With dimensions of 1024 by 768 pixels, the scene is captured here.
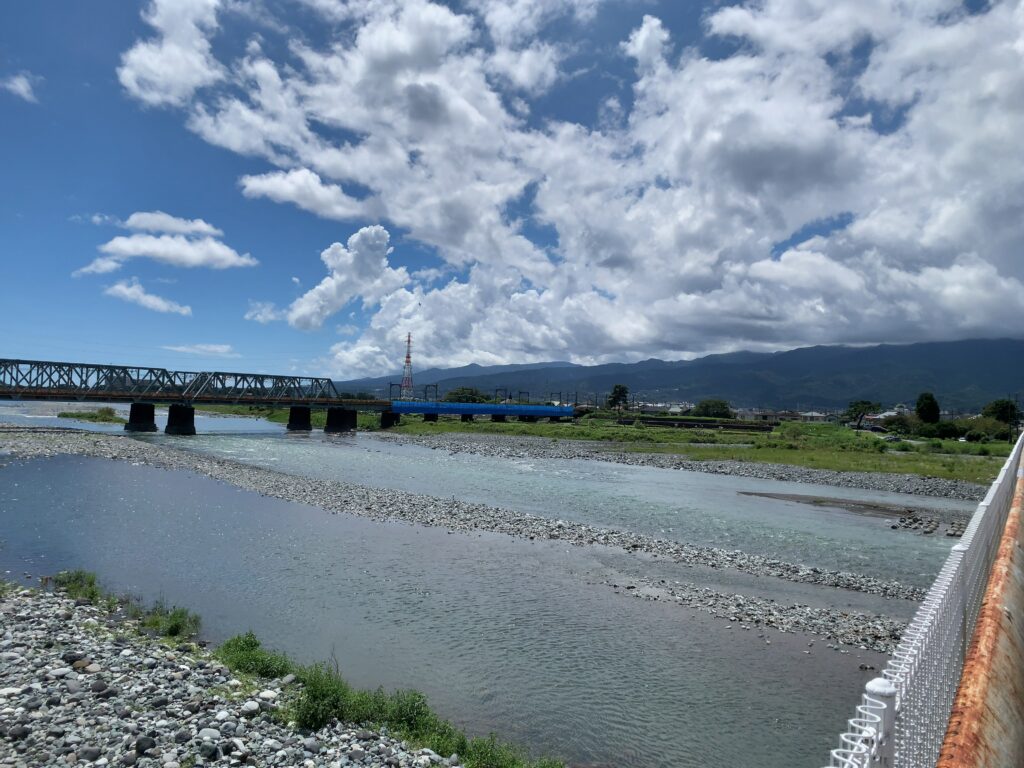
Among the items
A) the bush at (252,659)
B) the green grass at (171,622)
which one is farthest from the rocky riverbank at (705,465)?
the green grass at (171,622)

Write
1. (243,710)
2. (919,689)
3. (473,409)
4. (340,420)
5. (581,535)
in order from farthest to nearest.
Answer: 1. (473,409)
2. (340,420)
3. (581,535)
4. (243,710)
5. (919,689)

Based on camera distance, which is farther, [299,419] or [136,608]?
[299,419]

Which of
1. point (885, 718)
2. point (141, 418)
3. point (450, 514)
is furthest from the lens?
point (141, 418)

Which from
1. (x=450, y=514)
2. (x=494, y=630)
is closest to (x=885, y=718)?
(x=494, y=630)

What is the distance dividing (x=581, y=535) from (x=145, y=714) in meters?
16.7

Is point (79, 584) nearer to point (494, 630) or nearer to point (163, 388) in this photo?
point (494, 630)

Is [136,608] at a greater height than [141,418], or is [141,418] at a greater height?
[141,418]

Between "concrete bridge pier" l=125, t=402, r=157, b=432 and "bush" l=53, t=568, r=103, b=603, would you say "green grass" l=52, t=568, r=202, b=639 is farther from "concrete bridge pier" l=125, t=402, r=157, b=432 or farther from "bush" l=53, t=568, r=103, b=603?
"concrete bridge pier" l=125, t=402, r=157, b=432

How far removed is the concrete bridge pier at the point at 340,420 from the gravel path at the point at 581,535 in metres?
46.7

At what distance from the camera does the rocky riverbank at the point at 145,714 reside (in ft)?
24.1

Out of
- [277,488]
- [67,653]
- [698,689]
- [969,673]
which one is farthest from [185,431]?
[969,673]

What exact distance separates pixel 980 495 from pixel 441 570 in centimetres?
Answer: 3887

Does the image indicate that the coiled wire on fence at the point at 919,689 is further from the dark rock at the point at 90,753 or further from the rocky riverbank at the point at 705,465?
the rocky riverbank at the point at 705,465

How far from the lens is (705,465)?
2085 inches
